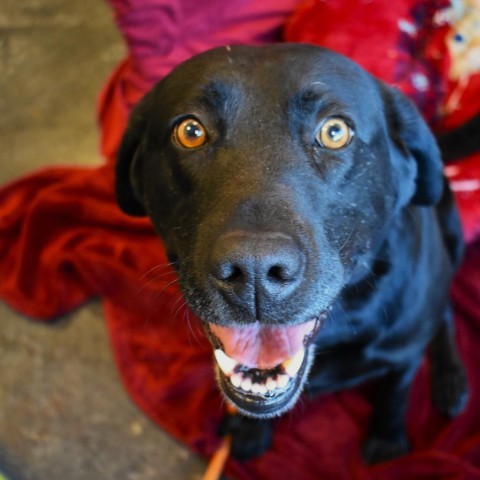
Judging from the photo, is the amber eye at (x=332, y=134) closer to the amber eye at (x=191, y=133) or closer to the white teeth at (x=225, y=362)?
the amber eye at (x=191, y=133)

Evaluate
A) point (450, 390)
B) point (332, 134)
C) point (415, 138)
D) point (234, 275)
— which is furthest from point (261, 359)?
point (450, 390)

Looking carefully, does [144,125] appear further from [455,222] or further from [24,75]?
[24,75]

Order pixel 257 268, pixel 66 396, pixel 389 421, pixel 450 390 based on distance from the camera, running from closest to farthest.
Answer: pixel 257 268 → pixel 389 421 → pixel 450 390 → pixel 66 396

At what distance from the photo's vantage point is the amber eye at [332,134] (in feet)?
3.22

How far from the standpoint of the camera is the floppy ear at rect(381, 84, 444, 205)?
1.13 m

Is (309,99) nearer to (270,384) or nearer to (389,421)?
(270,384)

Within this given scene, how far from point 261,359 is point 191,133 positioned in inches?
15.9

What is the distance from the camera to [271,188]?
34.8 inches

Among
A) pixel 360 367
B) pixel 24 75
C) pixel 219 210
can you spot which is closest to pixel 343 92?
pixel 219 210

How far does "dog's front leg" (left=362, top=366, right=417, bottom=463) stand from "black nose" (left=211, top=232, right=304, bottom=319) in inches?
25.3

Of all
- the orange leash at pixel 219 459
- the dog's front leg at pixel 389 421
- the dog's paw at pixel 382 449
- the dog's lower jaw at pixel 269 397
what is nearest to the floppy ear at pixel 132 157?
the dog's lower jaw at pixel 269 397

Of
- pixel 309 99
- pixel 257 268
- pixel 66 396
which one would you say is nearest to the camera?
pixel 257 268

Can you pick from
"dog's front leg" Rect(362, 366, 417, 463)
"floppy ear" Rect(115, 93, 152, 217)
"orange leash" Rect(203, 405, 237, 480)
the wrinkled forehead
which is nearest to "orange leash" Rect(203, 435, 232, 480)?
"orange leash" Rect(203, 405, 237, 480)

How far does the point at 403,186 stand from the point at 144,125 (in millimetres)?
513
